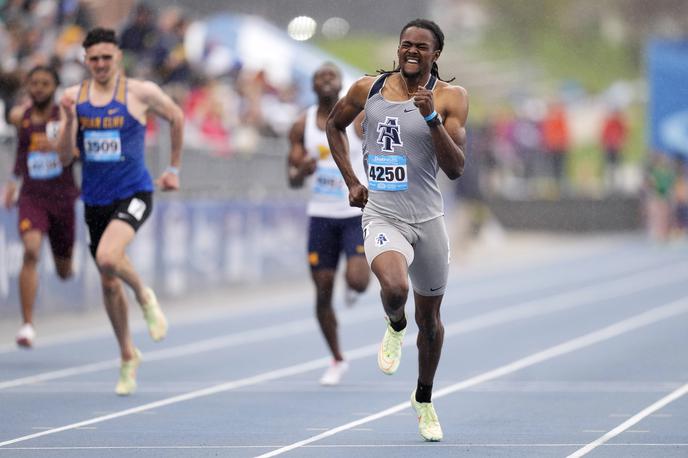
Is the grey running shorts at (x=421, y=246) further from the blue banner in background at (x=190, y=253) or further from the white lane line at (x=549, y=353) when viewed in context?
the blue banner in background at (x=190, y=253)

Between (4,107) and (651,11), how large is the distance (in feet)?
127

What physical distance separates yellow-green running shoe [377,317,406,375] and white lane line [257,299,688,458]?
2.00 ft

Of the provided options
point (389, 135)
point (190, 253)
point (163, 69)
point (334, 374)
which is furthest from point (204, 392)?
point (163, 69)

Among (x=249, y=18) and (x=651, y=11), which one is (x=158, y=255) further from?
(x=651, y=11)

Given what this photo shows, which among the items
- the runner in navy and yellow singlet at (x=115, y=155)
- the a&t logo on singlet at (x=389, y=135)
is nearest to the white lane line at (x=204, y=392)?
the runner in navy and yellow singlet at (x=115, y=155)

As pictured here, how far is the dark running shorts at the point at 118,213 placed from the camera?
10.8m

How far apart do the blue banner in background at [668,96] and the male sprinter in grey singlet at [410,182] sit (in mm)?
27993

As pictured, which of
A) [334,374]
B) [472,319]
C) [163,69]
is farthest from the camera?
[163,69]

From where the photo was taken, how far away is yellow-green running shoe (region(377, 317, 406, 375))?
852 centimetres

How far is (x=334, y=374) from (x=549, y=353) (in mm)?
2969

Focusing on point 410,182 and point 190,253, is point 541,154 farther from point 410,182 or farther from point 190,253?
point 410,182

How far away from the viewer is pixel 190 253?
2022cm

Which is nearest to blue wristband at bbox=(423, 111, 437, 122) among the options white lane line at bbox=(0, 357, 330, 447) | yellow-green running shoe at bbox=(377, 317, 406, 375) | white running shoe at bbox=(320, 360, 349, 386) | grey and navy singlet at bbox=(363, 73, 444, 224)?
grey and navy singlet at bbox=(363, 73, 444, 224)

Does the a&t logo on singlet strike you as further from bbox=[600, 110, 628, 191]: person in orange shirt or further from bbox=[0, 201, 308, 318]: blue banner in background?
bbox=[600, 110, 628, 191]: person in orange shirt
